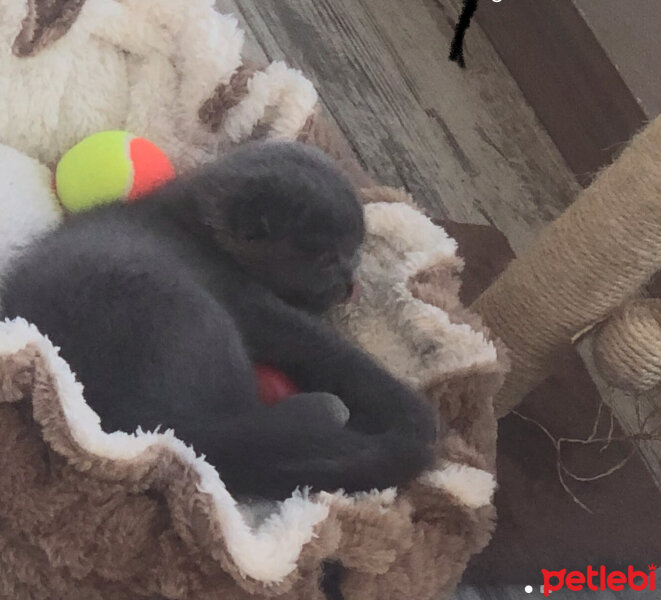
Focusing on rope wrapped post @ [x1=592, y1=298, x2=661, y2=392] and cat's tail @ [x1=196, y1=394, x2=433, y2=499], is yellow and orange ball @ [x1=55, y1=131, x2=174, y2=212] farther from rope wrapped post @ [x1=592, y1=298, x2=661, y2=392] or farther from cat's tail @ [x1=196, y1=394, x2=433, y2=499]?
rope wrapped post @ [x1=592, y1=298, x2=661, y2=392]

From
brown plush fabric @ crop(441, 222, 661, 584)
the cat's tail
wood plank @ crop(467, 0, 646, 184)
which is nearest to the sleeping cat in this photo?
the cat's tail

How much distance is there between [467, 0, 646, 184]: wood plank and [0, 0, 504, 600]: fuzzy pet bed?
0.70 meters

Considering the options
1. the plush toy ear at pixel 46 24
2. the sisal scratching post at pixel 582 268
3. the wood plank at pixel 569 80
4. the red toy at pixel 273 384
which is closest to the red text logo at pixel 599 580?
the sisal scratching post at pixel 582 268

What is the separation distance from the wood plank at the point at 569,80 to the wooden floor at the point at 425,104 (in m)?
0.03

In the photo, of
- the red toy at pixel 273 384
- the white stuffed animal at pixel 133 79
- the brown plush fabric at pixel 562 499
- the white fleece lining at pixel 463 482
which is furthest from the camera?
the brown plush fabric at pixel 562 499

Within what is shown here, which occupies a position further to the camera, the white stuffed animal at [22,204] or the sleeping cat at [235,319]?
the white stuffed animal at [22,204]

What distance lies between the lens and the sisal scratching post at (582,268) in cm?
86

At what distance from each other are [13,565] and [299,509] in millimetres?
206

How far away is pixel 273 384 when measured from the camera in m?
0.82

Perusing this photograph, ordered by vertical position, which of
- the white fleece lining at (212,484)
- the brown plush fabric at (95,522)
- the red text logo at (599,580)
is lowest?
the red text logo at (599,580)

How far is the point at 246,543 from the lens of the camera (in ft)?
1.97

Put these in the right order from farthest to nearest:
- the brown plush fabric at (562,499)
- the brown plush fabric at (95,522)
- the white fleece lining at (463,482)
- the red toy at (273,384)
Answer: the brown plush fabric at (562,499), the red toy at (273,384), the white fleece lining at (463,482), the brown plush fabric at (95,522)

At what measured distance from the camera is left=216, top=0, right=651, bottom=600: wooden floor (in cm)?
148

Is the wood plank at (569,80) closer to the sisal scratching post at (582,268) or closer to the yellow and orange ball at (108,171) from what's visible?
the sisal scratching post at (582,268)
